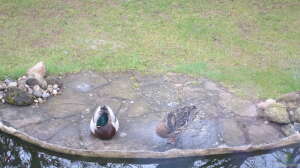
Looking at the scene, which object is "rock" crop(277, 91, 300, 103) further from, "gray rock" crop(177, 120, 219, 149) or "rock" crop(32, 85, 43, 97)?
"rock" crop(32, 85, 43, 97)

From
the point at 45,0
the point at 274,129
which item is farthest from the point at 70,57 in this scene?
the point at 274,129

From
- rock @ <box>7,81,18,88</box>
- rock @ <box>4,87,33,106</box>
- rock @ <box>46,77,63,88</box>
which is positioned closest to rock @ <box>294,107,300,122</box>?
rock @ <box>46,77,63,88</box>

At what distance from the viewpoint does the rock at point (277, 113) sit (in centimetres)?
619

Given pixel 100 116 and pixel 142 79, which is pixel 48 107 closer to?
pixel 100 116

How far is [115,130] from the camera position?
5.83 metres

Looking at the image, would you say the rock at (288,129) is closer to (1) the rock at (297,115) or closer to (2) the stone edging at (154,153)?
(1) the rock at (297,115)

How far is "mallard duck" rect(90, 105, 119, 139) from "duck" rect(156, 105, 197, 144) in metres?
0.69

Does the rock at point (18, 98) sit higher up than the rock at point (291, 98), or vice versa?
the rock at point (18, 98)

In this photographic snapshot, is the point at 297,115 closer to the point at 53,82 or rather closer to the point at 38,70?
the point at 53,82

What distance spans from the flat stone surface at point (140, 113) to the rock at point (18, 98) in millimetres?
88

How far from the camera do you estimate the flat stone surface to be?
585 centimetres

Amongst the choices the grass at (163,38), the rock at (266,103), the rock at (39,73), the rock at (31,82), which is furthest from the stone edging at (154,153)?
the grass at (163,38)

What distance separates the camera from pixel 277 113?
620 centimetres

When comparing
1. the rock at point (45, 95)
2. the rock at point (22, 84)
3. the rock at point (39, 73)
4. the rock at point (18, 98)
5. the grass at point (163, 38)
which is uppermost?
the grass at point (163, 38)
